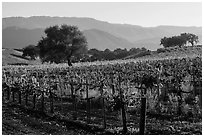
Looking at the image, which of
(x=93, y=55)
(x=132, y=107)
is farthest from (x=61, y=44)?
(x=132, y=107)

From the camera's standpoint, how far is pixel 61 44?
52906mm

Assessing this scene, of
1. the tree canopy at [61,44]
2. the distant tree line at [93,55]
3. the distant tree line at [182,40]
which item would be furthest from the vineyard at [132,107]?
the distant tree line at [182,40]

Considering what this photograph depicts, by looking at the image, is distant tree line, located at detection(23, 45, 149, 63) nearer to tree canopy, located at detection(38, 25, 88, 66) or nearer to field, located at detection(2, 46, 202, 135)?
tree canopy, located at detection(38, 25, 88, 66)

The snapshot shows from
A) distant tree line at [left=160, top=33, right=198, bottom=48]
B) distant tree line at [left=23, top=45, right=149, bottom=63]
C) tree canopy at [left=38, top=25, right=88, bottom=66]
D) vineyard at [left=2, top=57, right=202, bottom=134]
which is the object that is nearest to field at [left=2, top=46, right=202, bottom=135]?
vineyard at [left=2, top=57, right=202, bottom=134]

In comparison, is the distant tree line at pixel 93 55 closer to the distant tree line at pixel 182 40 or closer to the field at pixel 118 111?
the distant tree line at pixel 182 40

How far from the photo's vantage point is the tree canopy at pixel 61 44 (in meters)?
53.4

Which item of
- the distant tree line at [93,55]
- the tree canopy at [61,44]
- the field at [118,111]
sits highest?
the tree canopy at [61,44]

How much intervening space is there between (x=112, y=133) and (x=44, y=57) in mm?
42377

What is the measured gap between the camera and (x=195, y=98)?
19312 millimetres

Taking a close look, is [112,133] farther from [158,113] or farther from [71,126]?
[158,113]

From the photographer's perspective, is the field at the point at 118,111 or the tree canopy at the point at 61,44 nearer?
the field at the point at 118,111

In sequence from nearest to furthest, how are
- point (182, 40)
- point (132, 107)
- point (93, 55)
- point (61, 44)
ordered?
point (132, 107)
point (61, 44)
point (93, 55)
point (182, 40)

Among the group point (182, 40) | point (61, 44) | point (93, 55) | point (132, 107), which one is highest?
point (182, 40)

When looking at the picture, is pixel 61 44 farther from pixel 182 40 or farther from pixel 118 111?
pixel 118 111
